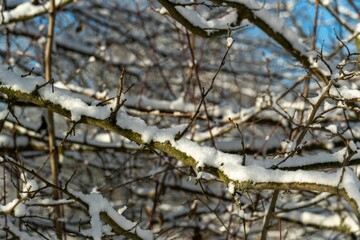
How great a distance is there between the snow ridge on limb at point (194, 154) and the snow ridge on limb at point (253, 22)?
87cm

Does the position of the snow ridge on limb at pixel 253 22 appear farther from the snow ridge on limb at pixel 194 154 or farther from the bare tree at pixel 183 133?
the snow ridge on limb at pixel 194 154

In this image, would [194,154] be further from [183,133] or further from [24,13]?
[24,13]

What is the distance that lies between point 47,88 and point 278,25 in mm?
1892

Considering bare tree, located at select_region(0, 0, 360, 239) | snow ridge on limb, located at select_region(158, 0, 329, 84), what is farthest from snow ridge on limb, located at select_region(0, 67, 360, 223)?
snow ridge on limb, located at select_region(158, 0, 329, 84)

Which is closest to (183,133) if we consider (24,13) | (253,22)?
(253,22)

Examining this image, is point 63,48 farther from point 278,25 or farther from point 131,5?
point 278,25

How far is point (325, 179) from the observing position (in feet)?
5.96

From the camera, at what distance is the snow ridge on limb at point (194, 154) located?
1811mm

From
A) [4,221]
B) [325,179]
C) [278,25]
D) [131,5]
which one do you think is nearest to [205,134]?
[278,25]

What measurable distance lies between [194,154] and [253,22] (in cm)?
172

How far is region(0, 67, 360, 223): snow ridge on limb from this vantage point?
71.3 inches

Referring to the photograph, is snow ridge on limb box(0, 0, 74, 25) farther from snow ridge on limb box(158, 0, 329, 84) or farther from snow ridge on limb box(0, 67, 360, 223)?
snow ridge on limb box(0, 67, 360, 223)

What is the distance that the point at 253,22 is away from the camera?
135 inches

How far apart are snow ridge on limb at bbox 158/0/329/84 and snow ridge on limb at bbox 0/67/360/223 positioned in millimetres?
868
